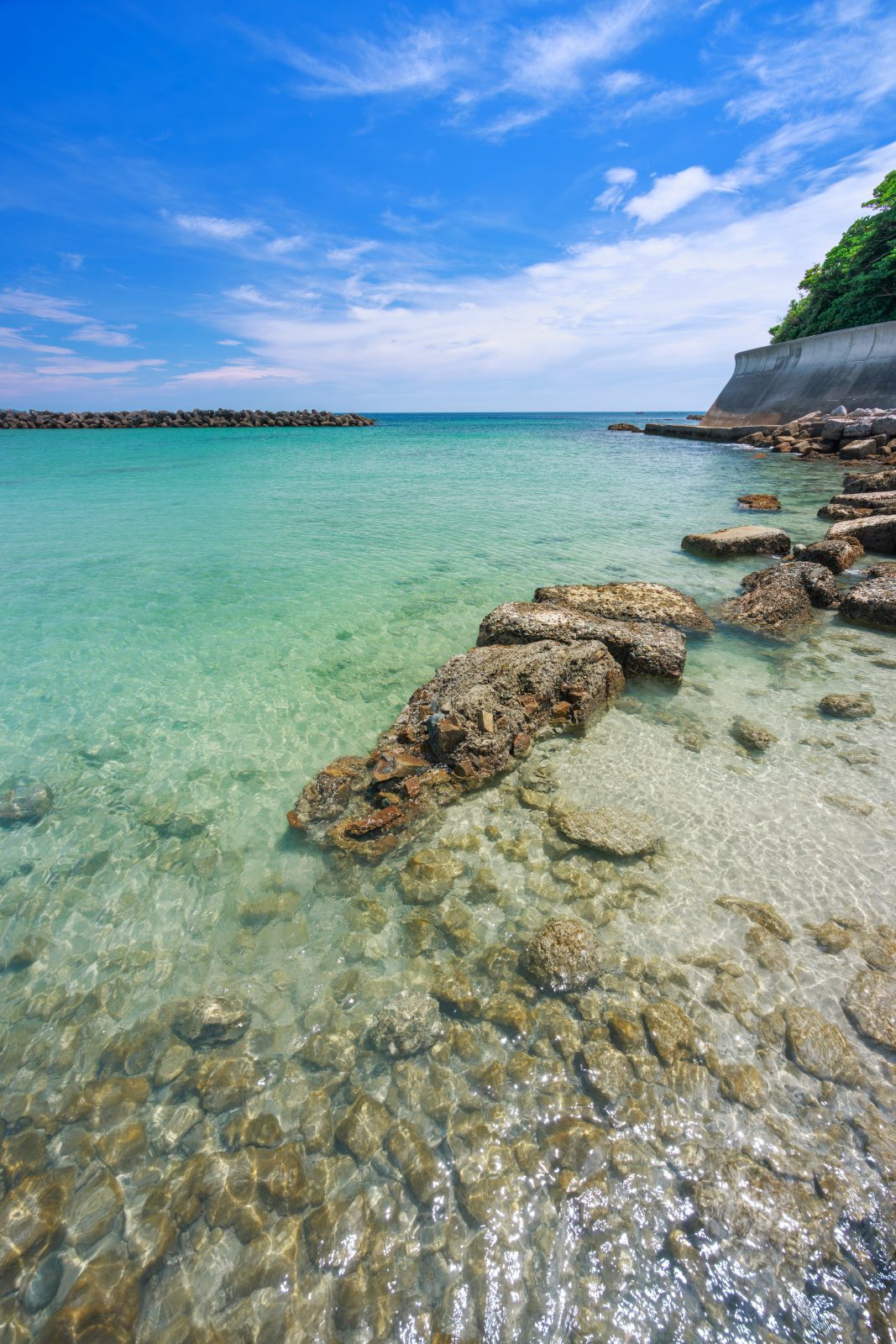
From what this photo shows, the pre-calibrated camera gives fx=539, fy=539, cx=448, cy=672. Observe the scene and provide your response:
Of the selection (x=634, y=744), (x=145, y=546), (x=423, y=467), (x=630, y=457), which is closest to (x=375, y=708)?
(x=634, y=744)

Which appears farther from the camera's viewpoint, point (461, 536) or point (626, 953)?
point (461, 536)

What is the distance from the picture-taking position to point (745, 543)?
11734 millimetres

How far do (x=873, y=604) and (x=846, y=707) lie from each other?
3503 mm

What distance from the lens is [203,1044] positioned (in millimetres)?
2979

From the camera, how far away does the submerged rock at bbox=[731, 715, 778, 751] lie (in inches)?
208

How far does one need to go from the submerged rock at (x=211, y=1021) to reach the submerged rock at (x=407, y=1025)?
0.77m

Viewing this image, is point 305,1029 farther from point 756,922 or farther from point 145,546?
point 145,546

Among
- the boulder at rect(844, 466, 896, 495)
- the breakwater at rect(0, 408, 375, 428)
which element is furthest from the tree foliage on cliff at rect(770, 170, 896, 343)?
the breakwater at rect(0, 408, 375, 428)

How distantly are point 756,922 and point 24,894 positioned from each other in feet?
16.9

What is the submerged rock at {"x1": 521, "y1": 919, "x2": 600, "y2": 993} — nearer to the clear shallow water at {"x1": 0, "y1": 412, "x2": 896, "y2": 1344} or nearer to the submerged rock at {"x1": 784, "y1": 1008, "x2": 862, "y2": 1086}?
the clear shallow water at {"x1": 0, "y1": 412, "x2": 896, "y2": 1344}

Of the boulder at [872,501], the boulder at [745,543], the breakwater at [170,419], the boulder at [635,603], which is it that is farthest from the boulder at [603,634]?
the breakwater at [170,419]

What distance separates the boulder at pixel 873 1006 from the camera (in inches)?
112

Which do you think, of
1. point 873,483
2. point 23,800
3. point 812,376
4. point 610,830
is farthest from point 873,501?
point 812,376

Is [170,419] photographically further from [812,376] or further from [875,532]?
[875,532]
